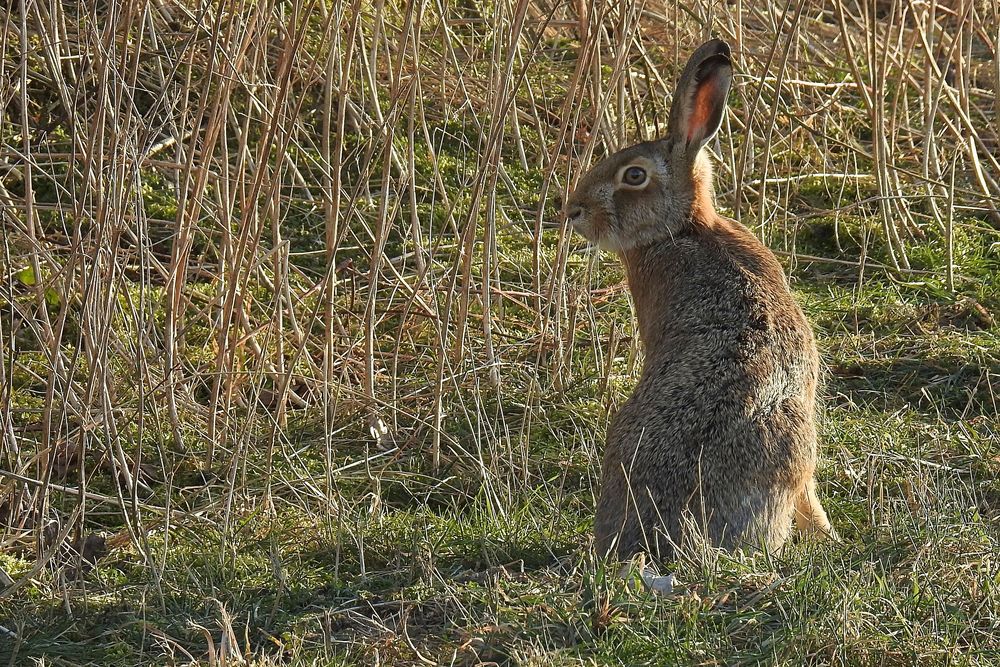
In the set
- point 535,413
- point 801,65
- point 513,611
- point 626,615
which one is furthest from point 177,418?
point 801,65

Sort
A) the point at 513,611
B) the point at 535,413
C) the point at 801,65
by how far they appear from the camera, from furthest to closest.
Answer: the point at 801,65 → the point at 535,413 → the point at 513,611

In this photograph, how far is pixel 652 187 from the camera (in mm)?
4855

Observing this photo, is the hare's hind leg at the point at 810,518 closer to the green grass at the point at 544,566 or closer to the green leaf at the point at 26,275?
the green grass at the point at 544,566

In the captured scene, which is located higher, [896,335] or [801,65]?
[801,65]

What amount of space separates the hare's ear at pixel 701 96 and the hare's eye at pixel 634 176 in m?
0.17

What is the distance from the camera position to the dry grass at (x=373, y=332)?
13.3ft

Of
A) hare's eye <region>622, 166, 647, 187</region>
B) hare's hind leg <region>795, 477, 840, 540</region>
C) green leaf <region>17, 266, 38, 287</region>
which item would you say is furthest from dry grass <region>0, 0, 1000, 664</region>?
hare's eye <region>622, 166, 647, 187</region>

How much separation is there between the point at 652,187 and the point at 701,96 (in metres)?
0.39

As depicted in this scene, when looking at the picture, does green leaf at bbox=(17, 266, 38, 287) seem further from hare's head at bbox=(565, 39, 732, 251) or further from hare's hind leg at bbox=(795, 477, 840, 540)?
hare's hind leg at bbox=(795, 477, 840, 540)

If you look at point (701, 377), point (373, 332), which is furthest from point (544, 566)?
A: point (373, 332)

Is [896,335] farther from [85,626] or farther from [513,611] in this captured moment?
[85,626]

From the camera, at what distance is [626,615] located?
11.3 ft

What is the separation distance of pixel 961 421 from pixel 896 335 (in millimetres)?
1066

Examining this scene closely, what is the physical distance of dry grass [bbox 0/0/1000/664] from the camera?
4.05m
